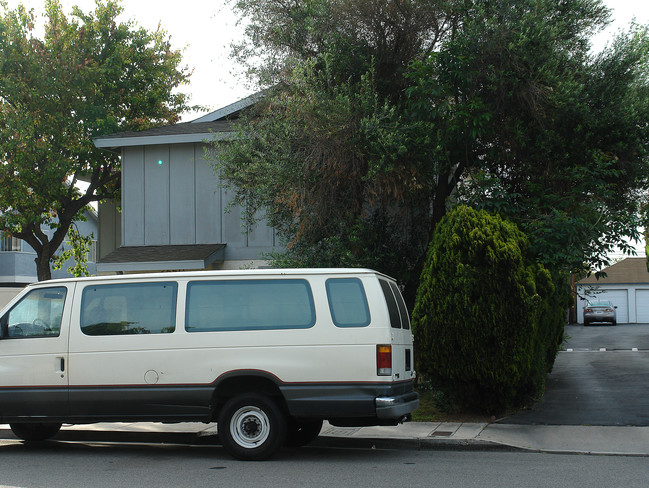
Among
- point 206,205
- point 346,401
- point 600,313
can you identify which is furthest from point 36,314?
point 600,313

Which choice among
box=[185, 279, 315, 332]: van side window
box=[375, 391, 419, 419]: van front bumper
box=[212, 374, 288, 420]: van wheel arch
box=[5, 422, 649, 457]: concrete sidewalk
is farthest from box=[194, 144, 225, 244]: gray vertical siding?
box=[375, 391, 419, 419]: van front bumper

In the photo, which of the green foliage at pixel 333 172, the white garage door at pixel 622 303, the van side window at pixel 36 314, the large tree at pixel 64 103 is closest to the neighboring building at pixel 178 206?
the green foliage at pixel 333 172

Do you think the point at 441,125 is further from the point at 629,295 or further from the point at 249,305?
the point at 629,295

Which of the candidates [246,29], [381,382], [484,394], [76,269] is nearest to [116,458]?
[381,382]

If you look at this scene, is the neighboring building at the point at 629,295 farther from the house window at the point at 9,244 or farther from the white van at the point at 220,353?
the white van at the point at 220,353

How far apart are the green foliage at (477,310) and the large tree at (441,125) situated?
124cm

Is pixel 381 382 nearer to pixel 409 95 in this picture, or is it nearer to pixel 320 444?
pixel 320 444

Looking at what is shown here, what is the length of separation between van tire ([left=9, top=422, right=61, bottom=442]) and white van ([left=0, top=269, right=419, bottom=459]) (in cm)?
119

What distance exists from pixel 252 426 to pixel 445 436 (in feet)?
8.75

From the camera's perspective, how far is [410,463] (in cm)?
795

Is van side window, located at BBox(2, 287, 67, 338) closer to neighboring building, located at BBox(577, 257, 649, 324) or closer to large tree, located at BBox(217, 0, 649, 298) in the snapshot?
large tree, located at BBox(217, 0, 649, 298)

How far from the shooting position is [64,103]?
894 inches

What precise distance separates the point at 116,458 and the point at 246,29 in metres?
8.81

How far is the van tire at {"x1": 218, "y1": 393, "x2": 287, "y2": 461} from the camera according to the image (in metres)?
7.91
